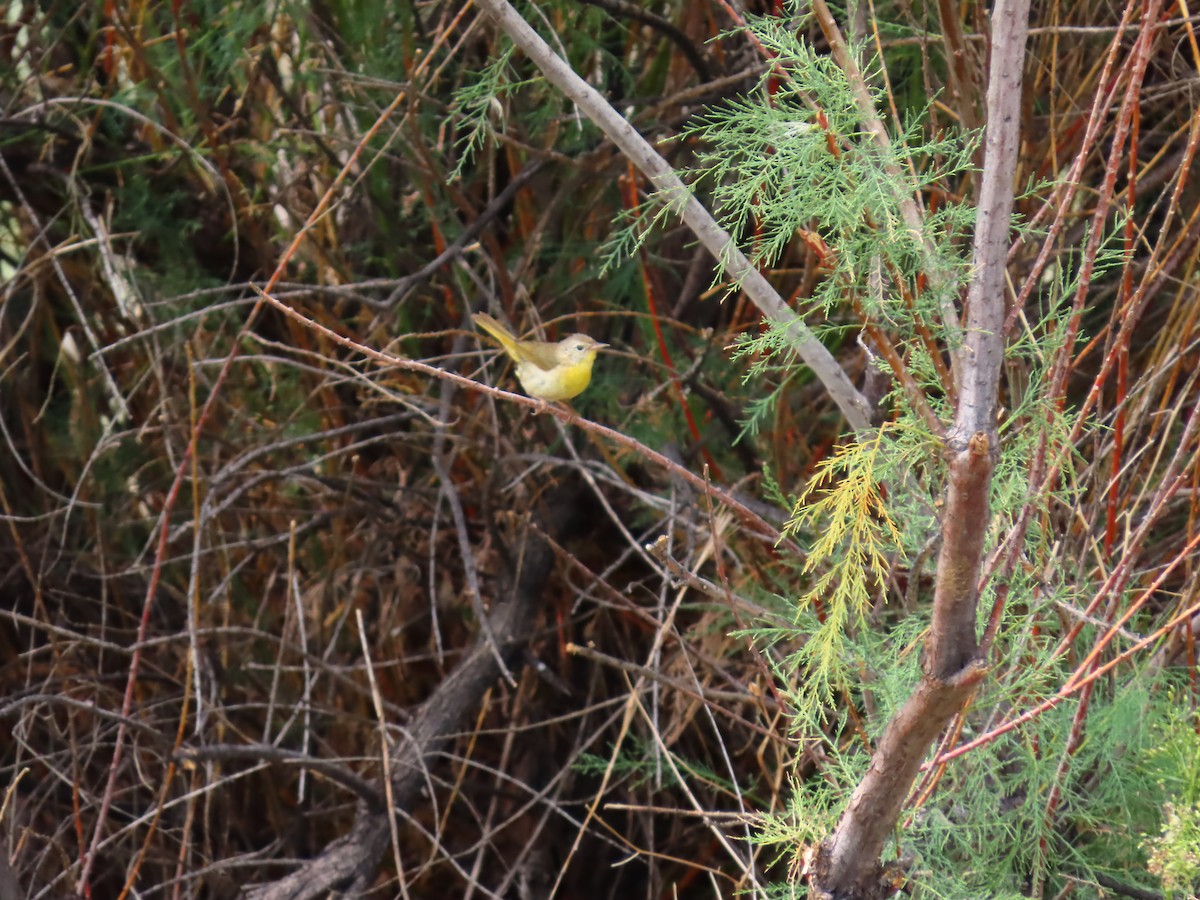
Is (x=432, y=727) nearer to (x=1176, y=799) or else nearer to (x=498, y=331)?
(x=498, y=331)

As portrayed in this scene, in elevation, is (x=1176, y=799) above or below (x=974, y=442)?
below

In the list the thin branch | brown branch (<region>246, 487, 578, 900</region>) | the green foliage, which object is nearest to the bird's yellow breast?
brown branch (<region>246, 487, 578, 900</region>)

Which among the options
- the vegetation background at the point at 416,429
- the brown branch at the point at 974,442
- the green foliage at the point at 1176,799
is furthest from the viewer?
the vegetation background at the point at 416,429

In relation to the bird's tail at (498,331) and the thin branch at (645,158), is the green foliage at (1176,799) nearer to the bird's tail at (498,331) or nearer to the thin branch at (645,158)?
the thin branch at (645,158)

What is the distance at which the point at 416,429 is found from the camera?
321 cm

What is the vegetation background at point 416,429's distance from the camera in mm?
2482

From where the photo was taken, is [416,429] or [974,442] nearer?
[974,442]

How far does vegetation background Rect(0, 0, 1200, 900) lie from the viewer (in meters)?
2.48

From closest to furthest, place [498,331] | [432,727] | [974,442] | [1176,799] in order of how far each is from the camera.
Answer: [974,442] < [1176,799] < [498,331] < [432,727]

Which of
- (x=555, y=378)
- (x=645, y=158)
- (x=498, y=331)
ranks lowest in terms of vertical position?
(x=555, y=378)

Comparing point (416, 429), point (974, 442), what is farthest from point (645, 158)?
point (416, 429)

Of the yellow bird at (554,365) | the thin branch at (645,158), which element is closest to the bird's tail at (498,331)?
the yellow bird at (554,365)

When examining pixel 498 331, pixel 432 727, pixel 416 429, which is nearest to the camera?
pixel 498 331

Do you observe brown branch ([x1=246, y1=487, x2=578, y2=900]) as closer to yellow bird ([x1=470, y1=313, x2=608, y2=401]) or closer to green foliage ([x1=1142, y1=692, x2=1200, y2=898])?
yellow bird ([x1=470, y1=313, x2=608, y2=401])
